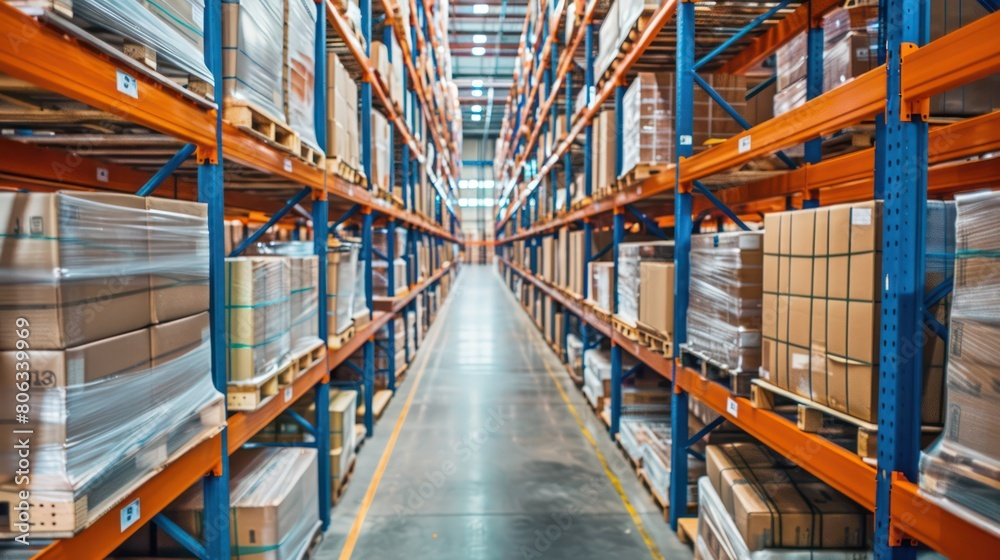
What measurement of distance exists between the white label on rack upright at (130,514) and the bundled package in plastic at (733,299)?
2902 mm

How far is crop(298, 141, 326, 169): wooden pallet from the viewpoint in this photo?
367 centimetres

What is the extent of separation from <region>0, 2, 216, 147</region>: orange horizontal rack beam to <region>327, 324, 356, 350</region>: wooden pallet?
241 cm

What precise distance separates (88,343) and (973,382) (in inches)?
105

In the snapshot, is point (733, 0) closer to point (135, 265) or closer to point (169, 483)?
point (135, 265)

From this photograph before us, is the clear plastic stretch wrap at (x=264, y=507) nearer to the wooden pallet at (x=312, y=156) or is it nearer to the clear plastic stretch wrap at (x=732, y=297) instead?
the wooden pallet at (x=312, y=156)

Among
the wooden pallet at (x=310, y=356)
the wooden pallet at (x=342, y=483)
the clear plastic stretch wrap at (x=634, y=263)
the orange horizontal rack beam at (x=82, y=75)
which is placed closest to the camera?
the orange horizontal rack beam at (x=82, y=75)

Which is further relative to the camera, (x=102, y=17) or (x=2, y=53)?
(x=102, y=17)

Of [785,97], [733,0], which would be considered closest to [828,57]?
[785,97]

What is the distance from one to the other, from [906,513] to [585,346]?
6359mm

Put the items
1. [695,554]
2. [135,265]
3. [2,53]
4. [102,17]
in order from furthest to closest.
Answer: [695,554]
[135,265]
[102,17]
[2,53]

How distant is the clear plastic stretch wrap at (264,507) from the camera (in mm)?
2695

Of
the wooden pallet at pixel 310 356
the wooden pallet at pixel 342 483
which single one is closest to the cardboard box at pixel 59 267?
the wooden pallet at pixel 310 356

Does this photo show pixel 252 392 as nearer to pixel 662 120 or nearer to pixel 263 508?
pixel 263 508

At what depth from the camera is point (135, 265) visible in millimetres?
1868
